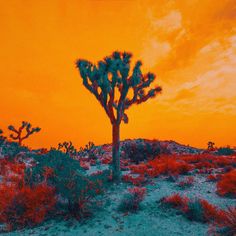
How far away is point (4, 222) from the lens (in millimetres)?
7051

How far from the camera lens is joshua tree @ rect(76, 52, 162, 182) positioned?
1138 cm

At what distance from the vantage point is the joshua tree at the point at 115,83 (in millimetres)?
11375

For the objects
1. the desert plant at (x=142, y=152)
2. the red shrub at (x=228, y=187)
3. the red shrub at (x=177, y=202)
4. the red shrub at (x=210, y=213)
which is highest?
the desert plant at (x=142, y=152)

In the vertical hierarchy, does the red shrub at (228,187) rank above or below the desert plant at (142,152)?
below

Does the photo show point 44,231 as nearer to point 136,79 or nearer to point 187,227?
point 187,227

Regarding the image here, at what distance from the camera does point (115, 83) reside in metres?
11.6

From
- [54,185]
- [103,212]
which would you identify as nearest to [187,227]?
[103,212]

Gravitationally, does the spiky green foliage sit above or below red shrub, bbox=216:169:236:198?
above

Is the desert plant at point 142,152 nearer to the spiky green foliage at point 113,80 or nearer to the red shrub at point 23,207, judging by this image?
the spiky green foliage at point 113,80

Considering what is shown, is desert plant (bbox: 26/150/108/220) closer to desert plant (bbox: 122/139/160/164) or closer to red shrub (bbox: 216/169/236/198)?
red shrub (bbox: 216/169/236/198)

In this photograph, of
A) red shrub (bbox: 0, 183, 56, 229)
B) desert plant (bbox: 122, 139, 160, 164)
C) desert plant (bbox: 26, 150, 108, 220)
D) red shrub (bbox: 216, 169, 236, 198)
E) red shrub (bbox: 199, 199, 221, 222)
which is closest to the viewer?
red shrub (bbox: 199, 199, 221, 222)

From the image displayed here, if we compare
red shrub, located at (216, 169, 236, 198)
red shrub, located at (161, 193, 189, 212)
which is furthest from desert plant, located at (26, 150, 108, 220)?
red shrub, located at (216, 169, 236, 198)

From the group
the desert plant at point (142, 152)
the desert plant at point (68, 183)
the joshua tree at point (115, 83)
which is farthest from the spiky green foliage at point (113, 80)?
the desert plant at point (142, 152)

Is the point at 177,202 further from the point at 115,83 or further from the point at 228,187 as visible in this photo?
the point at 115,83
